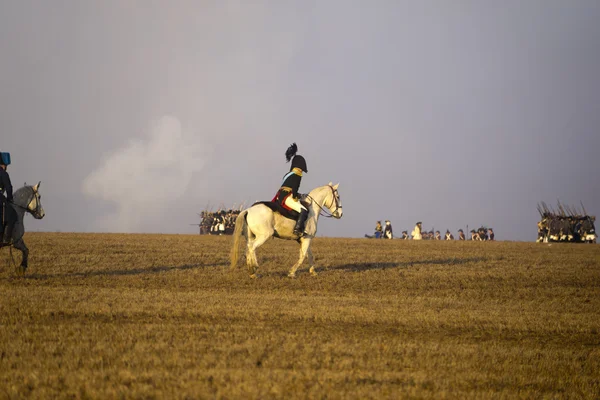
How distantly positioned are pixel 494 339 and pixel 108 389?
5.15m

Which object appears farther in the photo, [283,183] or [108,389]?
[283,183]

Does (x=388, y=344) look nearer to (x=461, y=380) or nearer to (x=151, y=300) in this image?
(x=461, y=380)

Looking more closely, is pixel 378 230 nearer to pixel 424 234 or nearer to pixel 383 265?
pixel 424 234

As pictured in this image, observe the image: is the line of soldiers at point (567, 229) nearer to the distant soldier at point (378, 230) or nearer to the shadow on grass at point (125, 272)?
the distant soldier at point (378, 230)

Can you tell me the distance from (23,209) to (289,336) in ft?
27.9

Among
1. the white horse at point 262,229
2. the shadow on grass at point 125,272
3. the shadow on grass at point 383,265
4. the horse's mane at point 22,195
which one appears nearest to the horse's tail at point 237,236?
the white horse at point 262,229


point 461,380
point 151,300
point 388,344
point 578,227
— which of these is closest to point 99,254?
point 151,300

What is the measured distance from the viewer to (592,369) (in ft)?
21.1

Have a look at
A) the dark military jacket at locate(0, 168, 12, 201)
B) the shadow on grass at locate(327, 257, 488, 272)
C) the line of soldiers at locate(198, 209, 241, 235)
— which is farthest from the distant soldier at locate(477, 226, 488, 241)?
the dark military jacket at locate(0, 168, 12, 201)

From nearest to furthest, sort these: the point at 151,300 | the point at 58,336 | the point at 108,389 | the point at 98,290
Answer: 1. the point at 108,389
2. the point at 58,336
3. the point at 151,300
4. the point at 98,290

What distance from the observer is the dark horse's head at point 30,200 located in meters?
13.0

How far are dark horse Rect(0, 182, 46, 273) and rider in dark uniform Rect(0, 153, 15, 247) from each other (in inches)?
5.6

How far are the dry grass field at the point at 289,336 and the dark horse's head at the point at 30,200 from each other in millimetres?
1447

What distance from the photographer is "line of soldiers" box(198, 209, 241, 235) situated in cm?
5662
